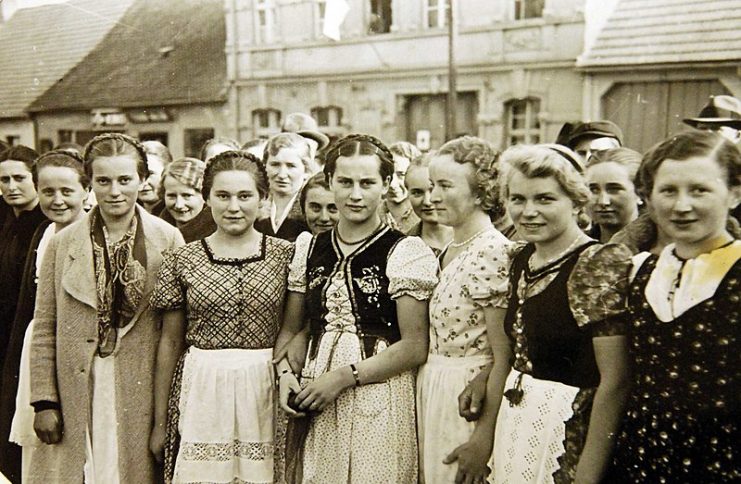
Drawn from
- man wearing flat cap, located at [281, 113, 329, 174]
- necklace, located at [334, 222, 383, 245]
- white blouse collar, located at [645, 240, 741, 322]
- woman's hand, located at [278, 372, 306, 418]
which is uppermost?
man wearing flat cap, located at [281, 113, 329, 174]

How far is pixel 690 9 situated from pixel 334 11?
4951 mm

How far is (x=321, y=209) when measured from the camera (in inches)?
141

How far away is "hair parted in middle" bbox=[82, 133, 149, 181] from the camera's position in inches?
124

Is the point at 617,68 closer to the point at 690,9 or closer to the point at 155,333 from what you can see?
the point at 690,9

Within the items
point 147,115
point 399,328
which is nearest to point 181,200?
point 399,328

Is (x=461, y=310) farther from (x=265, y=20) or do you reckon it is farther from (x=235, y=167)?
(x=265, y=20)

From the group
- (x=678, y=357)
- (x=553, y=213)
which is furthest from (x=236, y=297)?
(x=678, y=357)

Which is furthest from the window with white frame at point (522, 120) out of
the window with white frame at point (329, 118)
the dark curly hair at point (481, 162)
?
the dark curly hair at point (481, 162)

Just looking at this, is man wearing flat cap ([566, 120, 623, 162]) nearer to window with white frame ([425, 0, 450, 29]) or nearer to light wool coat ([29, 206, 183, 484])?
light wool coat ([29, 206, 183, 484])

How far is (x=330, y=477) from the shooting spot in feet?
8.81

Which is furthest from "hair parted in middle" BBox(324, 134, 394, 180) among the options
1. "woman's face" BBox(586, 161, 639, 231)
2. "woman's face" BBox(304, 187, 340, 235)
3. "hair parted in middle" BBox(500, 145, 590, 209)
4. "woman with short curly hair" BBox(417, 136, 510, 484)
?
"woman's face" BBox(586, 161, 639, 231)

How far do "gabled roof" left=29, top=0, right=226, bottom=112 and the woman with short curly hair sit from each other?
7768 mm

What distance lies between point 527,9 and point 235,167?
7252mm

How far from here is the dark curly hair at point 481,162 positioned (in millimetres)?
2693
